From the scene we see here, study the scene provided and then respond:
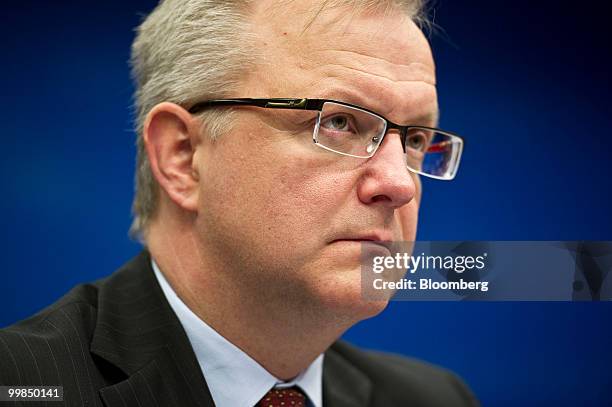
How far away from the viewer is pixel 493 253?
160 centimetres

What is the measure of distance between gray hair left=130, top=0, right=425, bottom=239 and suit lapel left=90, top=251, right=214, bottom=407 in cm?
25

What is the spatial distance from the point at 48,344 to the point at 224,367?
432 millimetres

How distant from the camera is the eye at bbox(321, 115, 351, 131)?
1737 mm

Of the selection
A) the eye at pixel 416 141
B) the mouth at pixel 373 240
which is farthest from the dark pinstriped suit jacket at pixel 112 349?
the eye at pixel 416 141

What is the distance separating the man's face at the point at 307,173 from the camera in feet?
5.54

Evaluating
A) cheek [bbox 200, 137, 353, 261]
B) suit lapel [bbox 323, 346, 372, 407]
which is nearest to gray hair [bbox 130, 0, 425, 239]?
cheek [bbox 200, 137, 353, 261]

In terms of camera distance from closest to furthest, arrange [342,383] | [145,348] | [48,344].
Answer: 1. [48,344]
2. [145,348]
3. [342,383]

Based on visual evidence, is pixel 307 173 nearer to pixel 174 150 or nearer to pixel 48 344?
pixel 174 150

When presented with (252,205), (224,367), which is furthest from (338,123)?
(224,367)

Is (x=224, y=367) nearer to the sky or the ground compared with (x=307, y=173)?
nearer to the ground

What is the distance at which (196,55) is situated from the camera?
188 cm

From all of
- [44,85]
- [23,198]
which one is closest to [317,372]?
[23,198]

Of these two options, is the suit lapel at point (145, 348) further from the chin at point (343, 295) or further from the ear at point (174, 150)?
the chin at point (343, 295)

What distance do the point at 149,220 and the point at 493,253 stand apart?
3.17 ft
